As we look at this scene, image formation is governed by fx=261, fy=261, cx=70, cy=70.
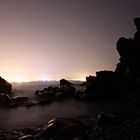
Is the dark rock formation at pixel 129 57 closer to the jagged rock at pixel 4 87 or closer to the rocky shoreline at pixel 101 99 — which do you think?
the rocky shoreline at pixel 101 99

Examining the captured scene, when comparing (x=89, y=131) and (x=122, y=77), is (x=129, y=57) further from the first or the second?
(x=89, y=131)

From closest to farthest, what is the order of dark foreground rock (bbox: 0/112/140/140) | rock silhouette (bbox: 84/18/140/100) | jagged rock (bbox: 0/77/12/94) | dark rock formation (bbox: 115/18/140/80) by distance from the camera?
dark foreground rock (bbox: 0/112/140/140)
rock silhouette (bbox: 84/18/140/100)
dark rock formation (bbox: 115/18/140/80)
jagged rock (bbox: 0/77/12/94)

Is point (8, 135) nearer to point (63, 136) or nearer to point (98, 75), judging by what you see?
point (63, 136)

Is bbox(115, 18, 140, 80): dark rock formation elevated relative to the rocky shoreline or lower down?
elevated

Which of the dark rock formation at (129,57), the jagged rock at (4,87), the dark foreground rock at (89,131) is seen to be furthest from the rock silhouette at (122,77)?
the dark foreground rock at (89,131)

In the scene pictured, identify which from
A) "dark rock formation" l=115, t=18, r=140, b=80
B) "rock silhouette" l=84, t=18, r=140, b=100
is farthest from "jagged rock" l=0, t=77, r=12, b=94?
"dark rock formation" l=115, t=18, r=140, b=80

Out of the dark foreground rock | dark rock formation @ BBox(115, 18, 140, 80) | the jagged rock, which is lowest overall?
the dark foreground rock

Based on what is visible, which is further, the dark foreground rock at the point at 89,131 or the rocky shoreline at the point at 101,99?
the rocky shoreline at the point at 101,99

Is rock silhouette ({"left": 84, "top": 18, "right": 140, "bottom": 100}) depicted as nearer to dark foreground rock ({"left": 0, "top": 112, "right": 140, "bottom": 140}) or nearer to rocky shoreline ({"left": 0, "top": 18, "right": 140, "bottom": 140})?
rocky shoreline ({"left": 0, "top": 18, "right": 140, "bottom": 140})

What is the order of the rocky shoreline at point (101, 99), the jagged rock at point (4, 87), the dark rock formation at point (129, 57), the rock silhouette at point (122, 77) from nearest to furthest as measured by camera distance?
the rocky shoreline at point (101, 99) < the rock silhouette at point (122, 77) < the dark rock formation at point (129, 57) < the jagged rock at point (4, 87)

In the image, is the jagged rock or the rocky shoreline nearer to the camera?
the rocky shoreline

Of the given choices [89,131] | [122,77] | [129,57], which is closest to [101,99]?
[122,77]

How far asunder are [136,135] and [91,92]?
51.1 metres

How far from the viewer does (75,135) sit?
27.3 metres
